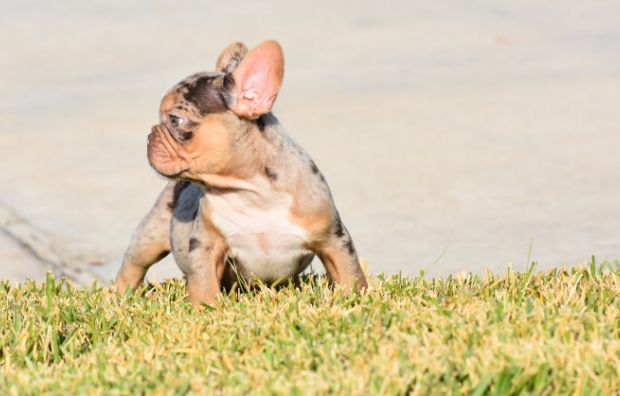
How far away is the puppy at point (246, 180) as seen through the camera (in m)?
5.17

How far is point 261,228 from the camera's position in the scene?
5.35 meters

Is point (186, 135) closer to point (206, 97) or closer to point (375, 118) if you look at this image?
point (206, 97)

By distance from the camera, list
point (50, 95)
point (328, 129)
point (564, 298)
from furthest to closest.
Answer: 1. point (50, 95)
2. point (328, 129)
3. point (564, 298)

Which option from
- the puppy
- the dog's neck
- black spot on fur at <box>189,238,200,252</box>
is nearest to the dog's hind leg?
the puppy

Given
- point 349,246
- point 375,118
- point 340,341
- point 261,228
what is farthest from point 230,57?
point 375,118

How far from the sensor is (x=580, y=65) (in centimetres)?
1241

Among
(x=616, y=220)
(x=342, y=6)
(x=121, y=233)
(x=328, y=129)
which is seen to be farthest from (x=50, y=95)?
(x=616, y=220)

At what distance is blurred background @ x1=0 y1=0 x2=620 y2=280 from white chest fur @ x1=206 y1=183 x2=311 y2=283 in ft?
6.03

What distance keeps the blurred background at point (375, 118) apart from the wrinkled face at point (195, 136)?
2301 mm

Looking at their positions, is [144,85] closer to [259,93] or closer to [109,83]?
[109,83]

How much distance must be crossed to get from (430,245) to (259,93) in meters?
2.80

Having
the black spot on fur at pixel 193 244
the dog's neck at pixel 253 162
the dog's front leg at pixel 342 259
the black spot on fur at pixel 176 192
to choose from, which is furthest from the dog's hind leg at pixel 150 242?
the dog's front leg at pixel 342 259

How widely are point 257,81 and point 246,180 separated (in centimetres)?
52

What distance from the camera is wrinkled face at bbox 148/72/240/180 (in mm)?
5156
